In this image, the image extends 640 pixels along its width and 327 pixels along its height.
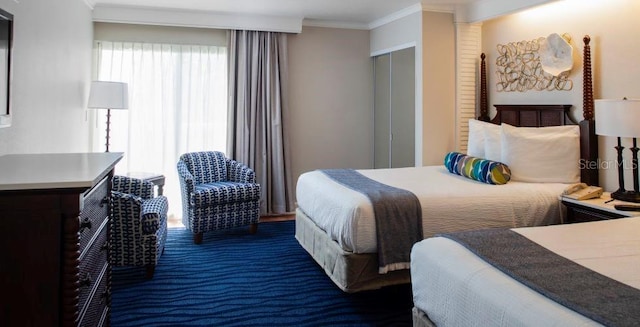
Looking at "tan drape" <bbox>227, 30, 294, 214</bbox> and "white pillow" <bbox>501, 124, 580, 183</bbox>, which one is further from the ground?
"tan drape" <bbox>227, 30, 294, 214</bbox>

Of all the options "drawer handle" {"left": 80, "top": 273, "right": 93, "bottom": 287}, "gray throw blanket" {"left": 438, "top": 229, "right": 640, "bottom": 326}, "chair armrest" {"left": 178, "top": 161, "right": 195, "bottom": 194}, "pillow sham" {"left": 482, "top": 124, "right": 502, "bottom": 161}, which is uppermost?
"pillow sham" {"left": 482, "top": 124, "right": 502, "bottom": 161}

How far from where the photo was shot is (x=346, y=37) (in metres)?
5.71

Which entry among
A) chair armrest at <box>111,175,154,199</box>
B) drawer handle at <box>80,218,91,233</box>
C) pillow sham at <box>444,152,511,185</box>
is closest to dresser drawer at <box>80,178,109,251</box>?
drawer handle at <box>80,218,91,233</box>

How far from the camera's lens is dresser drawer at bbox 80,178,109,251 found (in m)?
1.68

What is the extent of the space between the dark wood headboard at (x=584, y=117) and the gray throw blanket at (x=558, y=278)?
6.35 feet

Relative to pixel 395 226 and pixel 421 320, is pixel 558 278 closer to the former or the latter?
pixel 421 320

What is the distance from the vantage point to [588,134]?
11.1ft

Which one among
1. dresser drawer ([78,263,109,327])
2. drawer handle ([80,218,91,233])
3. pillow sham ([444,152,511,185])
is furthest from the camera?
pillow sham ([444,152,511,185])

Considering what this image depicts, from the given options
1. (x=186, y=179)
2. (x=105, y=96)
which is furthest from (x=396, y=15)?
(x=105, y=96)

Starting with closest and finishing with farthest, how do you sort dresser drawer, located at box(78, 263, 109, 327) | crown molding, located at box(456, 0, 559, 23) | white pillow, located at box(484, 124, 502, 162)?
1. dresser drawer, located at box(78, 263, 109, 327)
2. white pillow, located at box(484, 124, 502, 162)
3. crown molding, located at box(456, 0, 559, 23)

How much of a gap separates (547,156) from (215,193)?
2.99 metres

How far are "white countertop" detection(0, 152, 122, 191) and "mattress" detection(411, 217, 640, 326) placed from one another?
1362 millimetres

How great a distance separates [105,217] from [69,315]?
0.68 meters

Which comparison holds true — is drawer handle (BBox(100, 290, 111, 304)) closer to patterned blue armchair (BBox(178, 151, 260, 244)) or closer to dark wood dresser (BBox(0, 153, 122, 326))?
dark wood dresser (BBox(0, 153, 122, 326))
